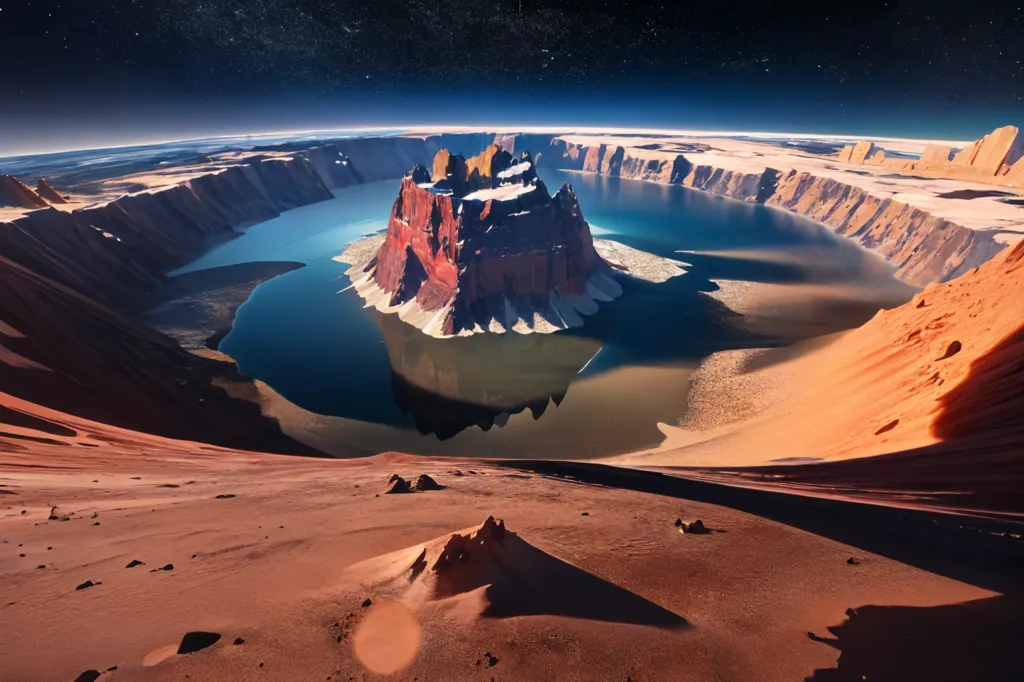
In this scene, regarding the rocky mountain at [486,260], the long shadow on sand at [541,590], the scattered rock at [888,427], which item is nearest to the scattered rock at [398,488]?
the long shadow on sand at [541,590]

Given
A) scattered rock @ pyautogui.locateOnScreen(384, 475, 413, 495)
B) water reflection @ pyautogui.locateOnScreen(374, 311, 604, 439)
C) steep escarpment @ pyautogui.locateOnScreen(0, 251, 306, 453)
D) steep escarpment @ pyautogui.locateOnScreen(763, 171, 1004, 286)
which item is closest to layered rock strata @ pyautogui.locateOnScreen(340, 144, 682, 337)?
water reflection @ pyautogui.locateOnScreen(374, 311, 604, 439)

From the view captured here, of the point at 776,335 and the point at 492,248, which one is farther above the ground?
the point at 492,248

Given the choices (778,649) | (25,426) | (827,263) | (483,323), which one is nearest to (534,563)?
(778,649)

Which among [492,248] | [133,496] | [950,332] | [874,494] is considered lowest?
[133,496]

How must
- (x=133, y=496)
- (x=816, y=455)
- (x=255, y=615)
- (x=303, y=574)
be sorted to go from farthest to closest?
(x=816, y=455) → (x=133, y=496) → (x=303, y=574) → (x=255, y=615)

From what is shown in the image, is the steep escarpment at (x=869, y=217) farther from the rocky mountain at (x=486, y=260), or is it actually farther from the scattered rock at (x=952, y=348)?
the scattered rock at (x=952, y=348)

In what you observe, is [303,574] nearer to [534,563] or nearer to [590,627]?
[534,563]

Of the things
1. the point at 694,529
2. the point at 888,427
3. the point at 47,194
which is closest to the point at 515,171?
the point at 888,427
